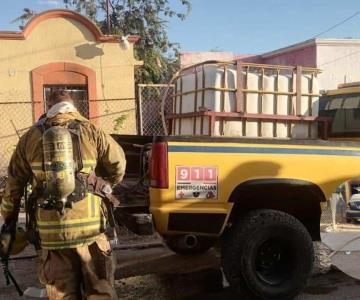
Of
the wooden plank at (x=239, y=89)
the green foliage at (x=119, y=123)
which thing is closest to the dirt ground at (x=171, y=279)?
the wooden plank at (x=239, y=89)

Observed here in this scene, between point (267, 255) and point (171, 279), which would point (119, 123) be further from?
point (267, 255)

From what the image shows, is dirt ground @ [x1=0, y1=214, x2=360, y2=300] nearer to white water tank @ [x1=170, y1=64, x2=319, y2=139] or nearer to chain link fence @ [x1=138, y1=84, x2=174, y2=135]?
white water tank @ [x1=170, y1=64, x2=319, y2=139]

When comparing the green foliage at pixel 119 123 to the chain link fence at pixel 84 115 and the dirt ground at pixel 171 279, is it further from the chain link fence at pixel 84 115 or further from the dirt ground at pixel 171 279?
the dirt ground at pixel 171 279

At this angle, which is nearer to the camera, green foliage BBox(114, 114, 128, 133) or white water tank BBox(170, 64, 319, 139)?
white water tank BBox(170, 64, 319, 139)

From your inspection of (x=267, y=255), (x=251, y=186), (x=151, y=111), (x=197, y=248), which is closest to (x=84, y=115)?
(x=151, y=111)

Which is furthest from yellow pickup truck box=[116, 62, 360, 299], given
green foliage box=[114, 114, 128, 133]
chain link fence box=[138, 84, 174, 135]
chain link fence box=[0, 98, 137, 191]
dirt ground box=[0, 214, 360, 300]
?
chain link fence box=[0, 98, 137, 191]

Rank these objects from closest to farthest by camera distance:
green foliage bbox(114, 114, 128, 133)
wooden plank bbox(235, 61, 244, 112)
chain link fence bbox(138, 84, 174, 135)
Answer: wooden plank bbox(235, 61, 244, 112) → green foliage bbox(114, 114, 128, 133) → chain link fence bbox(138, 84, 174, 135)

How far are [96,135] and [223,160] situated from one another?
3.98 feet

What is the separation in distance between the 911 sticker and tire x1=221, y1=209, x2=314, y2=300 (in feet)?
1.56

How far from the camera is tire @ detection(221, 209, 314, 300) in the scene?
14.9ft

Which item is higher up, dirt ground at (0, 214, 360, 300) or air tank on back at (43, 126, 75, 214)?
air tank on back at (43, 126, 75, 214)

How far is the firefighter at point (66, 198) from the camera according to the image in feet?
11.0

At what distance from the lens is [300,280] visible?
470 centimetres

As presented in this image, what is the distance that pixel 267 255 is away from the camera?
4781 mm
